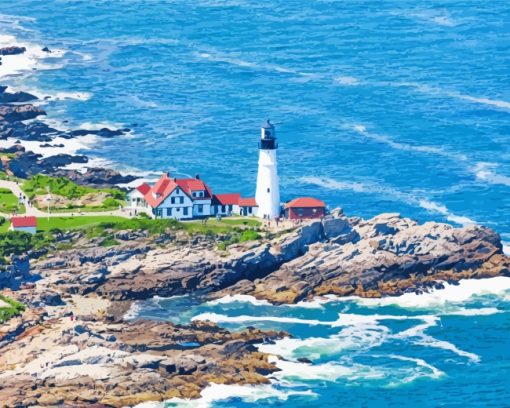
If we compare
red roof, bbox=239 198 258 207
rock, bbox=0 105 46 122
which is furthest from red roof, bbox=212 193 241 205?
rock, bbox=0 105 46 122

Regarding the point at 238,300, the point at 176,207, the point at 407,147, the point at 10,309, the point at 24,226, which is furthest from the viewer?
the point at 407,147

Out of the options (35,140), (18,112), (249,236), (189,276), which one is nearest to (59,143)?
(35,140)

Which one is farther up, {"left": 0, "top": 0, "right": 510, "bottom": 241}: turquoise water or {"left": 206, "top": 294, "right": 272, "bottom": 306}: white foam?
{"left": 0, "top": 0, "right": 510, "bottom": 241}: turquoise water

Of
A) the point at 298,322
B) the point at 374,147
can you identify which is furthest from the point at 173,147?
the point at 298,322

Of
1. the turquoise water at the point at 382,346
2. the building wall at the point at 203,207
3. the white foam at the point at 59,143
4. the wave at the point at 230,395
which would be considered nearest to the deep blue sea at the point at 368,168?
the turquoise water at the point at 382,346

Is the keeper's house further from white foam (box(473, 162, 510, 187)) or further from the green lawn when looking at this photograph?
white foam (box(473, 162, 510, 187))

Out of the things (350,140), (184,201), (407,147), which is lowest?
(184,201)

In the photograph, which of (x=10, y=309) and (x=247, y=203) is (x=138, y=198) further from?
(x=10, y=309)
